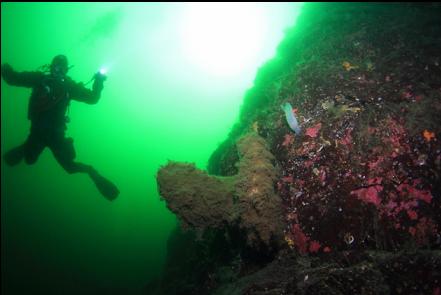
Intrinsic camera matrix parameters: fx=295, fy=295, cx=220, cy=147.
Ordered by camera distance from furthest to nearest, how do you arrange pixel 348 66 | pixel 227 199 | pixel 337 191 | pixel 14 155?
pixel 14 155 < pixel 348 66 < pixel 227 199 < pixel 337 191

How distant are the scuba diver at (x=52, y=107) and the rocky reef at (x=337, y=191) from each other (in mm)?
5359

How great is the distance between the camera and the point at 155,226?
44375mm

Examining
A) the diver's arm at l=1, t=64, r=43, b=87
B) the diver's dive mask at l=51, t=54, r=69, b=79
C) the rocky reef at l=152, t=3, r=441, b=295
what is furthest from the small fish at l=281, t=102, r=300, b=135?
the diver's arm at l=1, t=64, r=43, b=87

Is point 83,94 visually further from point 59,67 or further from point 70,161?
point 70,161

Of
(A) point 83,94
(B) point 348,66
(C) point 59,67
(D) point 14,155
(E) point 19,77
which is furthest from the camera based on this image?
(A) point 83,94

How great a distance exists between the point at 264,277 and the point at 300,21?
39.1 ft

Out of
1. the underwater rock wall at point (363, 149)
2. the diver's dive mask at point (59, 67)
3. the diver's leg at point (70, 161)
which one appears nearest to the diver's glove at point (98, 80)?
the diver's dive mask at point (59, 67)

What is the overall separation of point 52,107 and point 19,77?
3.89 feet

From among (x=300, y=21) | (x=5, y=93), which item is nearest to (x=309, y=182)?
(x=300, y=21)

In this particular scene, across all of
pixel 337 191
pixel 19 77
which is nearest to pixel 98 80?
pixel 19 77

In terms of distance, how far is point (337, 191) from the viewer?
3959mm

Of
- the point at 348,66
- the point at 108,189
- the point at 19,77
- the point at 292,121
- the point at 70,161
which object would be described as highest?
the point at 19,77

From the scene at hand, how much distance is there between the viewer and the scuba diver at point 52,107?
308 inches

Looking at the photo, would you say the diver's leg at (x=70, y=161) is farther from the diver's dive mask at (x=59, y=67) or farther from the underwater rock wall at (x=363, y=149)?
the underwater rock wall at (x=363, y=149)
